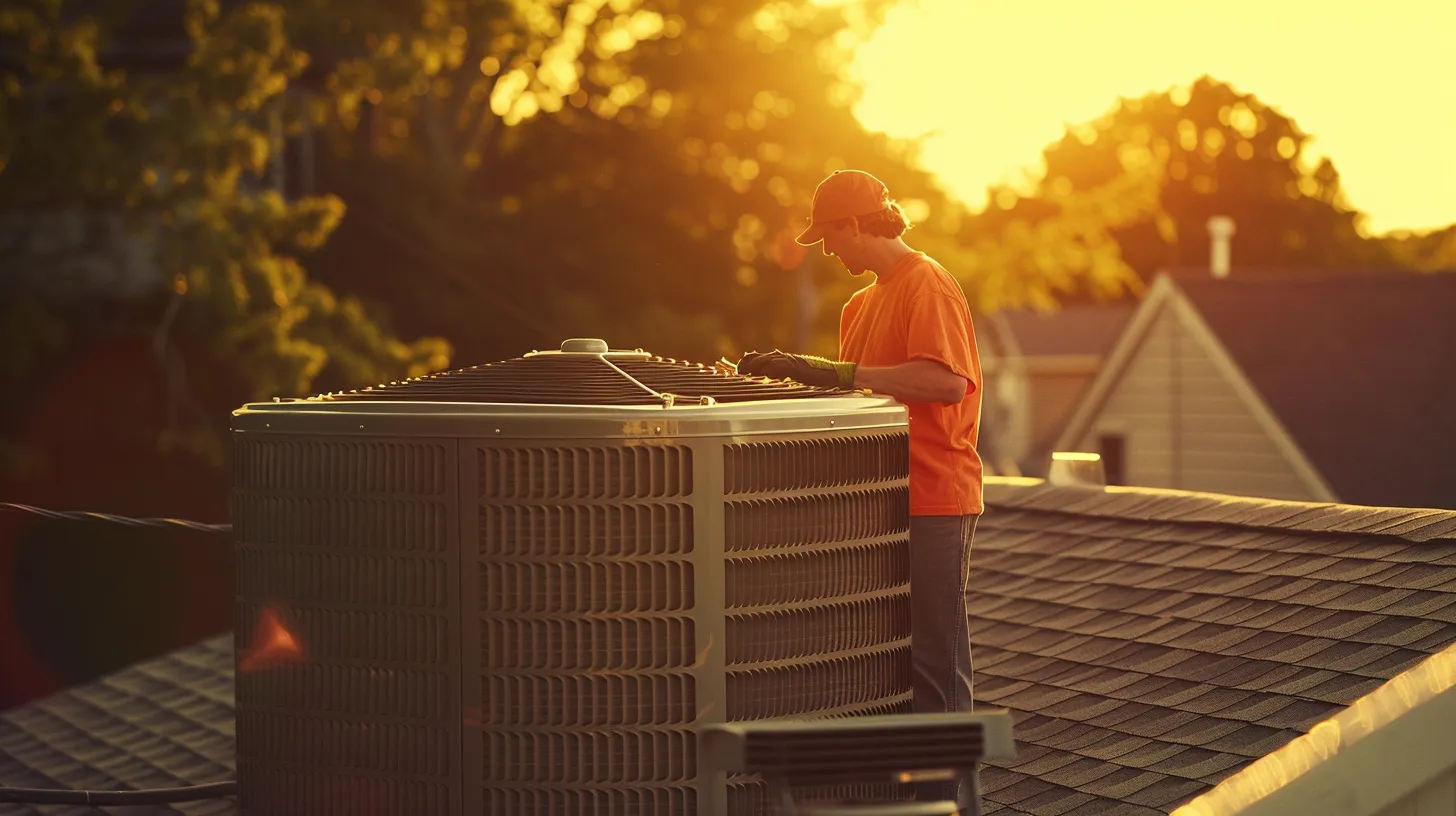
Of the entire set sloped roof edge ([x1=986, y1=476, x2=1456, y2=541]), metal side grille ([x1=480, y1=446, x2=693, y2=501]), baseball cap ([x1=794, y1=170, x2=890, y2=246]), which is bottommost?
sloped roof edge ([x1=986, y1=476, x2=1456, y2=541])

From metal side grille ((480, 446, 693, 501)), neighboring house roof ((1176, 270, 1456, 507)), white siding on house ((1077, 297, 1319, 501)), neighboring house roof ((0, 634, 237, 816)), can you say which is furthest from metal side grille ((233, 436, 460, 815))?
white siding on house ((1077, 297, 1319, 501))

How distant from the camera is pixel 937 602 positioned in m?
5.04

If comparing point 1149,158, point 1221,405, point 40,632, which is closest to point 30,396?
point 40,632

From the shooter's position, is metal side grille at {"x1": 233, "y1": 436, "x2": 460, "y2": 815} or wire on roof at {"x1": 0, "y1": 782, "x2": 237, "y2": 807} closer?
metal side grille at {"x1": 233, "y1": 436, "x2": 460, "y2": 815}

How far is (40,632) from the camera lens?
990 inches

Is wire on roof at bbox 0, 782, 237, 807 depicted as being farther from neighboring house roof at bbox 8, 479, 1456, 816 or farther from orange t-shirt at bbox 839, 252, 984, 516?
orange t-shirt at bbox 839, 252, 984, 516

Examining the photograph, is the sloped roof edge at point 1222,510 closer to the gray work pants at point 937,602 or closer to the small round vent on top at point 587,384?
the gray work pants at point 937,602

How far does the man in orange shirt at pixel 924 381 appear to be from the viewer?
4.92 meters

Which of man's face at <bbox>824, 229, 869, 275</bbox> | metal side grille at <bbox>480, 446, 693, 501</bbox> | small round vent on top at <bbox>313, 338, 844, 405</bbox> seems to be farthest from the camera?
man's face at <bbox>824, 229, 869, 275</bbox>

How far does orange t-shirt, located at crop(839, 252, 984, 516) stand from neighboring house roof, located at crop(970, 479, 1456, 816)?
101 centimetres

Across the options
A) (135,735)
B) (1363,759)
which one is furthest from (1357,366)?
(1363,759)

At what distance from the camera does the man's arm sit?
4.89 m

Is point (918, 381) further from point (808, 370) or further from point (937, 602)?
point (937, 602)

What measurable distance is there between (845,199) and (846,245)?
4.9 inches
